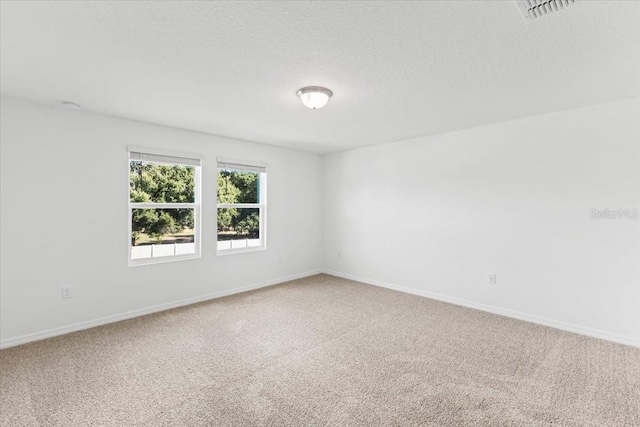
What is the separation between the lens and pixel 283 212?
5.35m

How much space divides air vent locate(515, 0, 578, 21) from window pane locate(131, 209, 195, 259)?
4.00 metres

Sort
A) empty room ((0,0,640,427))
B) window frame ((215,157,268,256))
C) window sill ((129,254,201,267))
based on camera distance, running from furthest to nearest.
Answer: window frame ((215,157,268,256))
window sill ((129,254,201,267))
empty room ((0,0,640,427))

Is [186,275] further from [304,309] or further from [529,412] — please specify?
[529,412]

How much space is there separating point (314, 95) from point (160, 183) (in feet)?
8.20

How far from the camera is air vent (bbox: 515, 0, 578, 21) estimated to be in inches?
62.1

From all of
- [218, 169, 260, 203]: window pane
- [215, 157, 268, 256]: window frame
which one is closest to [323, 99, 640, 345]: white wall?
[215, 157, 268, 256]: window frame

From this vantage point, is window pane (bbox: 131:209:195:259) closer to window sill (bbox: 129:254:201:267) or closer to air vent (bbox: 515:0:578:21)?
window sill (bbox: 129:254:201:267)

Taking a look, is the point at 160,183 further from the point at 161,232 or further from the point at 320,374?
the point at 320,374

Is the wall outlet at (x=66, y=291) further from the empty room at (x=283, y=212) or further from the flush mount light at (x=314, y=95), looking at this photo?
the flush mount light at (x=314, y=95)

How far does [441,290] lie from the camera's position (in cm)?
436

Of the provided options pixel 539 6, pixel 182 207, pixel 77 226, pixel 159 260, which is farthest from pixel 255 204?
pixel 539 6

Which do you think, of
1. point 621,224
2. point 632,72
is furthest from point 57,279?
point 621,224

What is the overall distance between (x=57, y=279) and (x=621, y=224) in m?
5.67

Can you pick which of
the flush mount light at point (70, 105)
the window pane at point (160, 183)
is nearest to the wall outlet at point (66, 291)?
the window pane at point (160, 183)
